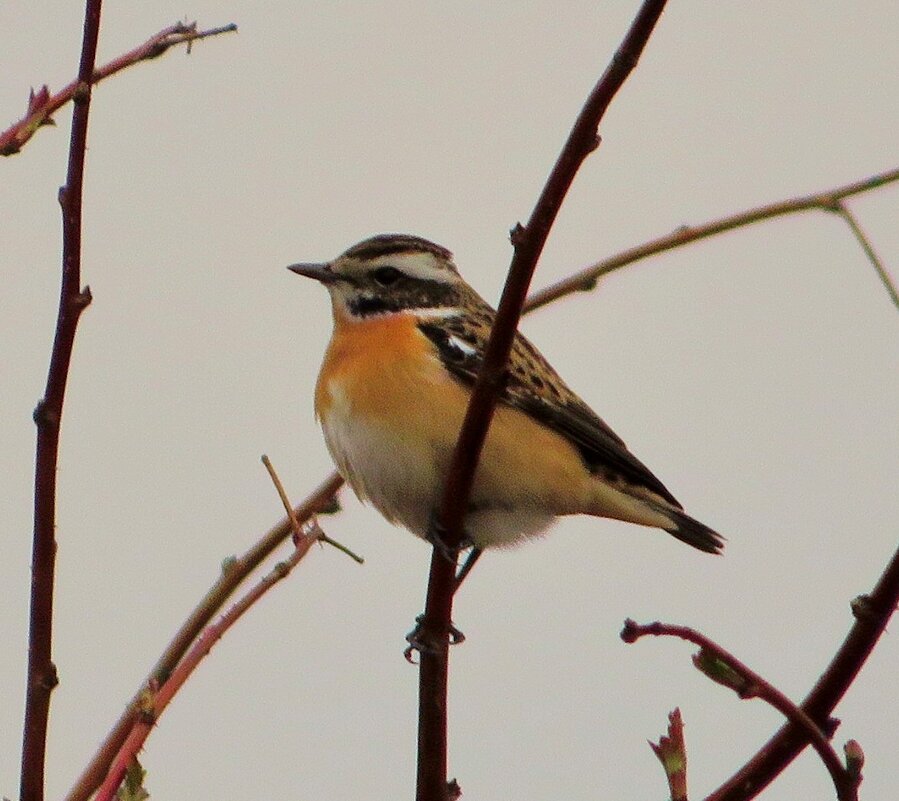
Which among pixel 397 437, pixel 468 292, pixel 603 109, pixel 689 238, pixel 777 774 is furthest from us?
pixel 468 292

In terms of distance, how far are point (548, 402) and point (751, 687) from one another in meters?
4.09

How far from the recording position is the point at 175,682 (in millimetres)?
3100

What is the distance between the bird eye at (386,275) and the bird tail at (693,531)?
1.73 m

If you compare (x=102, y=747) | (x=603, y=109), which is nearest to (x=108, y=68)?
(x=603, y=109)

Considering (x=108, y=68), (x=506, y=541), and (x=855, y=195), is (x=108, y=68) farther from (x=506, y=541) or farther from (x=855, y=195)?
(x=506, y=541)

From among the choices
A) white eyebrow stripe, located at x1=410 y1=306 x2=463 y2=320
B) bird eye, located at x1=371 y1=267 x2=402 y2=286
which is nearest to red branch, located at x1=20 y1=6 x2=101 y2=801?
white eyebrow stripe, located at x1=410 y1=306 x2=463 y2=320

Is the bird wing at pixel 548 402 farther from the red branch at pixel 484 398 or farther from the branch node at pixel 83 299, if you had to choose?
the branch node at pixel 83 299

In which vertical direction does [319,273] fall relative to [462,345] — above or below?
above

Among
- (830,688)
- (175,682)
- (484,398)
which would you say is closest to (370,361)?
(484,398)

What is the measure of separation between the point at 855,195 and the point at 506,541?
3573 mm

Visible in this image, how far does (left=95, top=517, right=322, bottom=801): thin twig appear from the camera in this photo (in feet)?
Answer: 9.47

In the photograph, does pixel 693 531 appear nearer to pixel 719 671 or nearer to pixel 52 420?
pixel 719 671

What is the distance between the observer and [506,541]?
21.8 ft

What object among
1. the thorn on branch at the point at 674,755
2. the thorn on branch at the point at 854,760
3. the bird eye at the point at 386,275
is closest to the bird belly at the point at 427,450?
the bird eye at the point at 386,275
